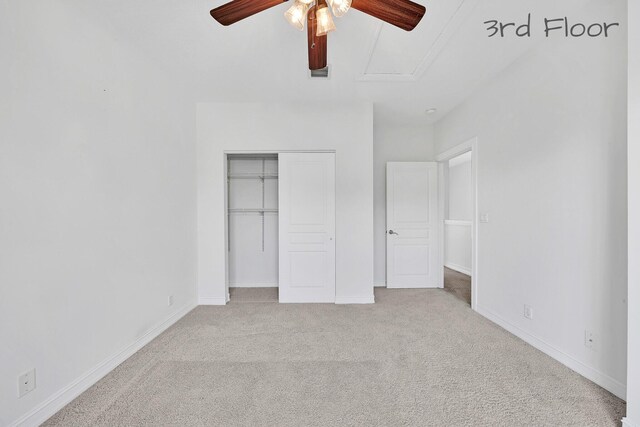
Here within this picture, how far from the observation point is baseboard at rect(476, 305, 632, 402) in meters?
1.72

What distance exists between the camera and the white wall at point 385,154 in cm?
427

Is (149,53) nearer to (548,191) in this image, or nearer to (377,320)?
(377,320)

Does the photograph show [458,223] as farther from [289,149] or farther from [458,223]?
[289,149]

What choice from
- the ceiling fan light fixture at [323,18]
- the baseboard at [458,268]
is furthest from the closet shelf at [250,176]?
the baseboard at [458,268]

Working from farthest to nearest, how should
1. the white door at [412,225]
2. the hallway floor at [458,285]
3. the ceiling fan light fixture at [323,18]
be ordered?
1. the white door at [412,225]
2. the hallway floor at [458,285]
3. the ceiling fan light fixture at [323,18]

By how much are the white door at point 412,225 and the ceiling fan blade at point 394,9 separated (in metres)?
2.77

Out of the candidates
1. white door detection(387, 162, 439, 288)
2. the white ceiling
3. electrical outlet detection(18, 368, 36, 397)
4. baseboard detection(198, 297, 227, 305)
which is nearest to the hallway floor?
white door detection(387, 162, 439, 288)

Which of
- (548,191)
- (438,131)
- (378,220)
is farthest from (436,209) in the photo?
(548,191)

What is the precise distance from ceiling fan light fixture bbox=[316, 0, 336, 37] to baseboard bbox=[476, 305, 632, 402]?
280 centimetres

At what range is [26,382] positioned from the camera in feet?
4.81

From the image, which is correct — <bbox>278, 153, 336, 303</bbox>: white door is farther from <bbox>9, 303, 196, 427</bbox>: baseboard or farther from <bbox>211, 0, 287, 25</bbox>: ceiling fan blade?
<bbox>211, 0, 287, 25</bbox>: ceiling fan blade

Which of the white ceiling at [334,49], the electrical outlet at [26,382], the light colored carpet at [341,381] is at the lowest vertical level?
the light colored carpet at [341,381]

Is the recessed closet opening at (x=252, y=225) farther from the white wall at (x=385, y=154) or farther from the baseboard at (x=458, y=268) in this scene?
the baseboard at (x=458, y=268)

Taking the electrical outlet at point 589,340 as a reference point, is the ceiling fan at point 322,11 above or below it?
above
